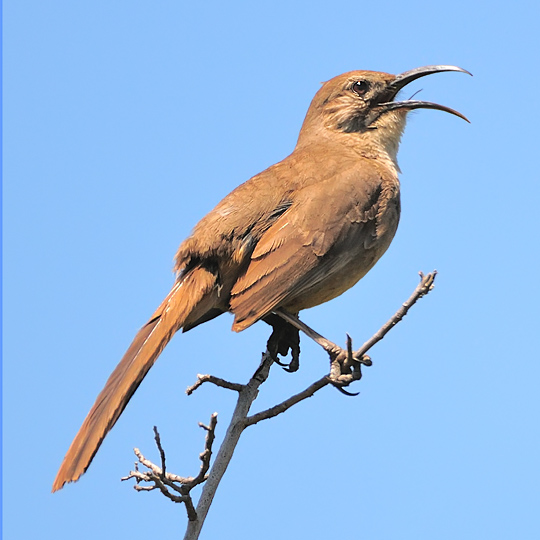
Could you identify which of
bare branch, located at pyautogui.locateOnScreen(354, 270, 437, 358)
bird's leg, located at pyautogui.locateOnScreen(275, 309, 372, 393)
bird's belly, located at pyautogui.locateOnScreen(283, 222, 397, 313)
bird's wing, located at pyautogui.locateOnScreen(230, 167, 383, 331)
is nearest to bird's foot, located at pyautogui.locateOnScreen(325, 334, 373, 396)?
bird's leg, located at pyautogui.locateOnScreen(275, 309, 372, 393)

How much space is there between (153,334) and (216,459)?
855mm

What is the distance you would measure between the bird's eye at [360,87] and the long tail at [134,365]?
1922mm

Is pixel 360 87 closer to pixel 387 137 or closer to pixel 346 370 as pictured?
pixel 387 137

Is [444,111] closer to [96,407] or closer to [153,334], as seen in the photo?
[153,334]

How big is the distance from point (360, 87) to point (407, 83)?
0.33m

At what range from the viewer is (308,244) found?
15.6 ft

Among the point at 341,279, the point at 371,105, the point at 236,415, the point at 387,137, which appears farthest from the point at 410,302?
the point at 371,105

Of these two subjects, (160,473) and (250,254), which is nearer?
(160,473)

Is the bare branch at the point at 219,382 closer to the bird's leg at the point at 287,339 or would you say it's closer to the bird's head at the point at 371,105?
the bird's leg at the point at 287,339

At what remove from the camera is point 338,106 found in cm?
588

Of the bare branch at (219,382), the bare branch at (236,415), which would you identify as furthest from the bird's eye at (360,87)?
the bare branch at (219,382)

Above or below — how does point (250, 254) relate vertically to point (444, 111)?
below

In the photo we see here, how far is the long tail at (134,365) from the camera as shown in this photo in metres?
3.91

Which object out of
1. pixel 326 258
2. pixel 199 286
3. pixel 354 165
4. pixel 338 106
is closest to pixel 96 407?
pixel 199 286
